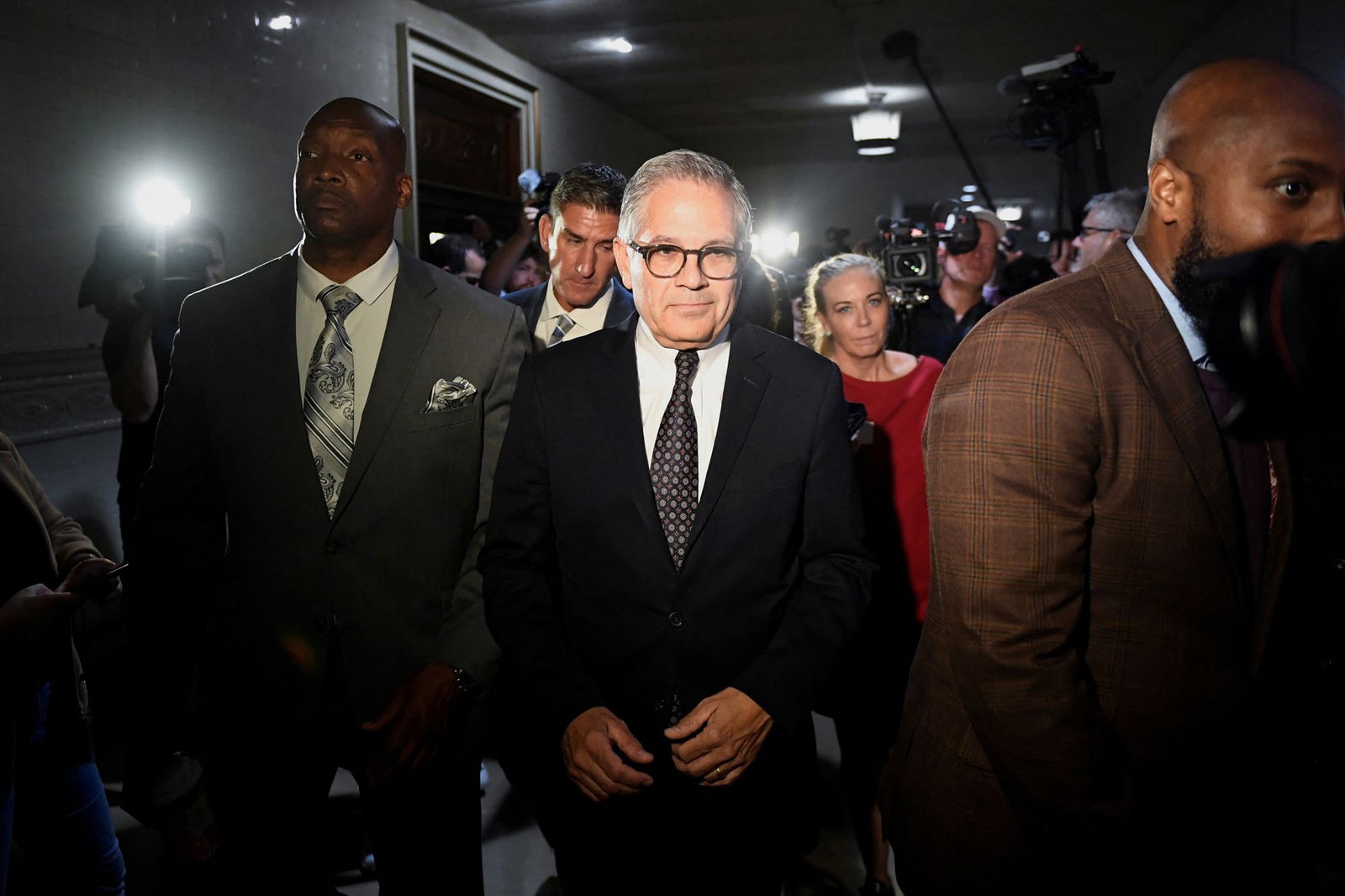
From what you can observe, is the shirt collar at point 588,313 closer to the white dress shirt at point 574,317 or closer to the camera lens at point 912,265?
the white dress shirt at point 574,317

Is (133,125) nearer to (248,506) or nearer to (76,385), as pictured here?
(76,385)

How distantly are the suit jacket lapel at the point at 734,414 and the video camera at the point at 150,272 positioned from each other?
2236 millimetres

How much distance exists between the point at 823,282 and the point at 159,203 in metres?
3.01

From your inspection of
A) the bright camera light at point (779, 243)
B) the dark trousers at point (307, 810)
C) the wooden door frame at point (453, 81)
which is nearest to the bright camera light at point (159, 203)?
the wooden door frame at point (453, 81)

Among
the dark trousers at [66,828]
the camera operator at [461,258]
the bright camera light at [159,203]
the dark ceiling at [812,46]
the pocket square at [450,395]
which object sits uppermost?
the dark ceiling at [812,46]

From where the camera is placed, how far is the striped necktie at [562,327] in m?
2.55

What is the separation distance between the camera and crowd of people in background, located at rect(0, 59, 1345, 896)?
1.07m

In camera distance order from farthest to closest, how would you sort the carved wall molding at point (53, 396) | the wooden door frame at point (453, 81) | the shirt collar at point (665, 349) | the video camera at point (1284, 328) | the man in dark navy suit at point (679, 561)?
the wooden door frame at point (453, 81) → the carved wall molding at point (53, 396) → the shirt collar at point (665, 349) → the man in dark navy suit at point (679, 561) → the video camera at point (1284, 328)

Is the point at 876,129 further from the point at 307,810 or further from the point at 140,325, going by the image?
the point at 307,810

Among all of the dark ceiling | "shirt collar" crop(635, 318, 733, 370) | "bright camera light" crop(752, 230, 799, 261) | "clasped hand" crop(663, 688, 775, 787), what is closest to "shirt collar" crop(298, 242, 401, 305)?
"shirt collar" crop(635, 318, 733, 370)

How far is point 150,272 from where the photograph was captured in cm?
289

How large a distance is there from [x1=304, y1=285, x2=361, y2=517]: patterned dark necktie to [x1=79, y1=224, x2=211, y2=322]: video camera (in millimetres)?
1514

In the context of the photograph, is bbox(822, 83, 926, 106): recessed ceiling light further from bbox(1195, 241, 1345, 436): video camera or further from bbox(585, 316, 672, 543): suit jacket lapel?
bbox(1195, 241, 1345, 436): video camera

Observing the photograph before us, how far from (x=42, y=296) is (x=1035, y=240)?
11.7 metres
